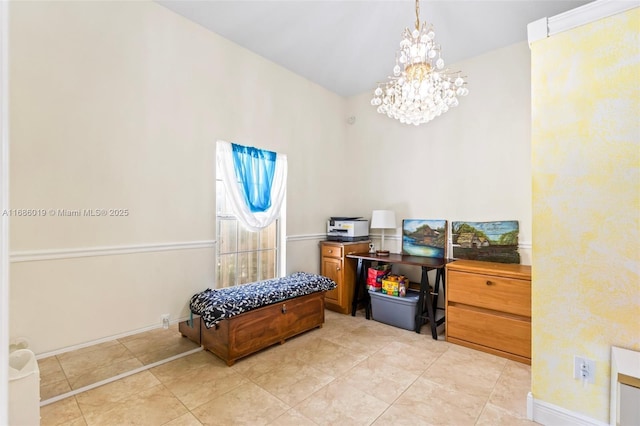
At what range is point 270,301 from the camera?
106 inches

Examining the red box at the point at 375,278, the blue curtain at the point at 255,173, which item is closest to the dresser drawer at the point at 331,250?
the red box at the point at 375,278

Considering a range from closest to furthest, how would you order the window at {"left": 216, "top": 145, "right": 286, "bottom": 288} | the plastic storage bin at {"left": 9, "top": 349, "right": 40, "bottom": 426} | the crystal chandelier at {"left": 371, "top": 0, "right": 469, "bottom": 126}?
the plastic storage bin at {"left": 9, "top": 349, "right": 40, "bottom": 426} < the crystal chandelier at {"left": 371, "top": 0, "right": 469, "bottom": 126} < the window at {"left": 216, "top": 145, "right": 286, "bottom": 288}

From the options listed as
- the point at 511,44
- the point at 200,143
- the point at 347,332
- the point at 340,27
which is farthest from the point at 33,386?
the point at 511,44

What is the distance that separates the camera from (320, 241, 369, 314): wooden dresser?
147 inches

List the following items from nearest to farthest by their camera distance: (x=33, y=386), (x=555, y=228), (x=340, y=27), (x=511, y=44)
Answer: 1. (x=33, y=386)
2. (x=555, y=228)
3. (x=340, y=27)
4. (x=511, y=44)

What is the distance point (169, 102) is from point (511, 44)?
3515 millimetres

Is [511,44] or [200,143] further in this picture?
[511,44]

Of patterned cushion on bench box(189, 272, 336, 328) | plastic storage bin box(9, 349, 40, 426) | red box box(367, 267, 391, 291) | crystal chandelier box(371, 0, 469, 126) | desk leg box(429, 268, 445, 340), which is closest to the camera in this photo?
plastic storage bin box(9, 349, 40, 426)

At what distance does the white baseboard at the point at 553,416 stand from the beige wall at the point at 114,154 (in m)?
2.72

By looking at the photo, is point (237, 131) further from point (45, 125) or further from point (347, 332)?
point (347, 332)

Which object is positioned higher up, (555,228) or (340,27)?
(340,27)

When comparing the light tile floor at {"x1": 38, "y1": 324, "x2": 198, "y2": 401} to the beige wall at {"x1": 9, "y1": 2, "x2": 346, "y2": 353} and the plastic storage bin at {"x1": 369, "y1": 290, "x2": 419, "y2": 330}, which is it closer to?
the beige wall at {"x1": 9, "y1": 2, "x2": 346, "y2": 353}

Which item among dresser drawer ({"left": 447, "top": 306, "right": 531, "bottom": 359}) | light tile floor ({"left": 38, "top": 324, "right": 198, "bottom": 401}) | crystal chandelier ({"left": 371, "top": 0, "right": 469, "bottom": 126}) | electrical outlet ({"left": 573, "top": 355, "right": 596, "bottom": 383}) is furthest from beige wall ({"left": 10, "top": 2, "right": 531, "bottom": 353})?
electrical outlet ({"left": 573, "top": 355, "right": 596, "bottom": 383})

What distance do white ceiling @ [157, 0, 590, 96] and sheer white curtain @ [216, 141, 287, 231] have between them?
1.16 metres
